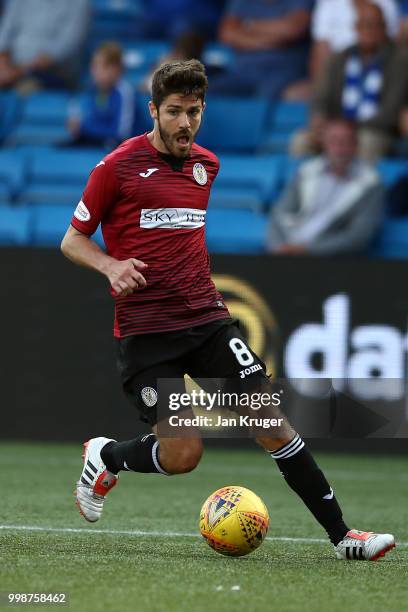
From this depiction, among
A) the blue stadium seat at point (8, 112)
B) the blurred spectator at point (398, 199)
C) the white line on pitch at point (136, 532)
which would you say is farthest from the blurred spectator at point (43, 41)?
the white line on pitch at point (136, 532)

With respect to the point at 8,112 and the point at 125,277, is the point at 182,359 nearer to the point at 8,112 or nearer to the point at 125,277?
the point at 125,277

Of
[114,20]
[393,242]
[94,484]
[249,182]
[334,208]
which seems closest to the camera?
[94,484]

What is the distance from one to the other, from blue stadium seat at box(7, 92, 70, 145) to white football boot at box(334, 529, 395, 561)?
9.14m

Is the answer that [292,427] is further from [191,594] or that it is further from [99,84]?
[99,84]

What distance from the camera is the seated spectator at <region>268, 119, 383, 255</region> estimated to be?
11.6 meters

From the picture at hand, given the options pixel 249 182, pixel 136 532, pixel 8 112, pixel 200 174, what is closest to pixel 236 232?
pixel 249 182

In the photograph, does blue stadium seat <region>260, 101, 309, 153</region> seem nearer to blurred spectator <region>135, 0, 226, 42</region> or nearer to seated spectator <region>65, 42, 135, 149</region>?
blurred spectator <region>135, 0, 226, 42</region>

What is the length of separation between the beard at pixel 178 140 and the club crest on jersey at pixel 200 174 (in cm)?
14

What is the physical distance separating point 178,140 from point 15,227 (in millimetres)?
6869

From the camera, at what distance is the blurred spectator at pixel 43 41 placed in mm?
14719

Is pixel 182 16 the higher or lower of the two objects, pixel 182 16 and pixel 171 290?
the higher

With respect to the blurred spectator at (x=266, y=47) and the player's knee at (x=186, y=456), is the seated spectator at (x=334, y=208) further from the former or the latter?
the player's knee at (x=186, y=456)

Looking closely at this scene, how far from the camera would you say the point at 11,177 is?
13336 millimetres

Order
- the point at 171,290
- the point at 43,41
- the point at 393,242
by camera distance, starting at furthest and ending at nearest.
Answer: the point at 43,41, the point at 393,242, the point at 171,290
